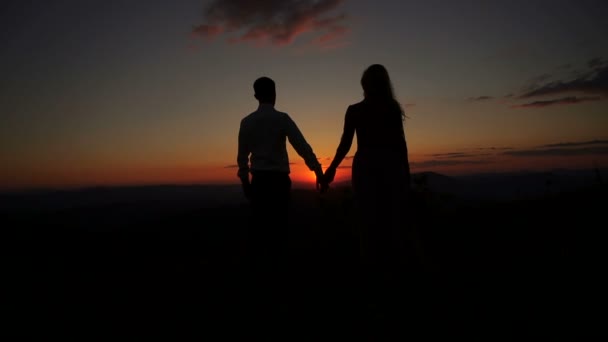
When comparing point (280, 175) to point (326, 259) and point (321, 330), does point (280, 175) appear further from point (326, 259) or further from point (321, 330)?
point (326, 259)

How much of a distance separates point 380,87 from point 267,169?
1.77 m

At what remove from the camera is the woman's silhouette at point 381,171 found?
4871mm

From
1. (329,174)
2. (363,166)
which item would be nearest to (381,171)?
(363,166)

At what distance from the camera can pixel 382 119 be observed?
483 centimetres

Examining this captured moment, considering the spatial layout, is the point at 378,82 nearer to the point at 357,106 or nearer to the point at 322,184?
the point at 357,106

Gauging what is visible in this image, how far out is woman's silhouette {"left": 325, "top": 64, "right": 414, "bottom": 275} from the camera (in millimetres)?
4871

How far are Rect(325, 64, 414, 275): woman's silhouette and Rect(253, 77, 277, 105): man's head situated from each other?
1.02 meters

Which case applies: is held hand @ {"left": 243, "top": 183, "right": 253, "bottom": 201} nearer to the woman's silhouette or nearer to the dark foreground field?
the dark foreground field

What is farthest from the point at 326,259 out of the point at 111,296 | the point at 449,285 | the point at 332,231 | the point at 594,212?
the point at 594,212

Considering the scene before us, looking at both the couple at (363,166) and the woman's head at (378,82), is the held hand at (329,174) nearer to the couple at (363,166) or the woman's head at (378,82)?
the couple at (363,166)

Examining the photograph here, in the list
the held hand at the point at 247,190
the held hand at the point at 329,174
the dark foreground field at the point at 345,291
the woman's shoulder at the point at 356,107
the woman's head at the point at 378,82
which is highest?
the woman's head at the point at 378,82

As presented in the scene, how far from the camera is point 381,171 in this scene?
4.95 metres

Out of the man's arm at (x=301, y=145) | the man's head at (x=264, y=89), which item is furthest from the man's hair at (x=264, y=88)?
the man's arm at (x=301, y=145)

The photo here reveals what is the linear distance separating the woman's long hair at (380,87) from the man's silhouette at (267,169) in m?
1.08
